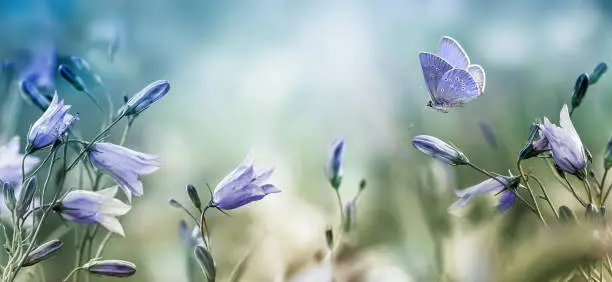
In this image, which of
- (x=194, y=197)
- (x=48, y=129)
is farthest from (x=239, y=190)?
(x=48, y=129)

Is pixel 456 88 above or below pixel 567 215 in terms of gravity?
above

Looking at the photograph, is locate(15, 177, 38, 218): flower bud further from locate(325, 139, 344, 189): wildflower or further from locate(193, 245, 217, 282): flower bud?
locate(325, 139, 344, 189): wildflower

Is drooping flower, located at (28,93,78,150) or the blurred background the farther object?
the blurred background

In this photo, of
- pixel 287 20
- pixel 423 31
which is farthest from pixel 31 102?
pixel 423 31

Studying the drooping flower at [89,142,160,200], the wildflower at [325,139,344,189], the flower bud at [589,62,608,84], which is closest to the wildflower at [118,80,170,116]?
the drooping flower at [89,142,160,200]

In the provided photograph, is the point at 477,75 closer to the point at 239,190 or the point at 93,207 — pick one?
the point at 239,190

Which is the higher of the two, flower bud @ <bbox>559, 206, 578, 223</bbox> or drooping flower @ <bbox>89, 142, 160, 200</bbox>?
drooping flower @ <bbox>89, 142, 160, 200</bbox>

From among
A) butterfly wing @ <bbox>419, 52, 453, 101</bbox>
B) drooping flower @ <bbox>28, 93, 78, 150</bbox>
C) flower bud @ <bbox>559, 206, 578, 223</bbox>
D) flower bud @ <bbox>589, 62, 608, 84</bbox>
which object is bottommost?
flower bud @ <bbox>559, 206, 578, 223</bbox>

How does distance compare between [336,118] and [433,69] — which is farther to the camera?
[336,118]
